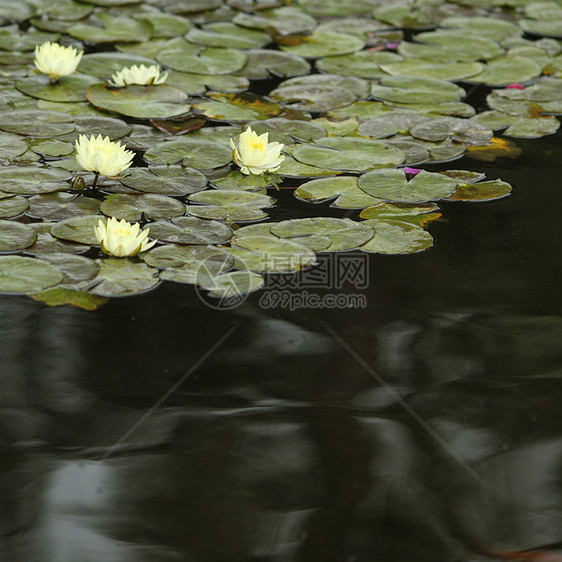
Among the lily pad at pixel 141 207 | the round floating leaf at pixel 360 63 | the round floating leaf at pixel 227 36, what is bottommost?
the lily pad at pixel 141 207

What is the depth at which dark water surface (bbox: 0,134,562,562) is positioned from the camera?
1.14 meters

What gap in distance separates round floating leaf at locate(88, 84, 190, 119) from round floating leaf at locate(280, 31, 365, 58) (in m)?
0.65

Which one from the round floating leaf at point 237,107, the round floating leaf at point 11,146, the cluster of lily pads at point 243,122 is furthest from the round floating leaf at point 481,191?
the round floating leaf at point 11,146

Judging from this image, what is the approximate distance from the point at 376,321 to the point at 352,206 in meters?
0.47

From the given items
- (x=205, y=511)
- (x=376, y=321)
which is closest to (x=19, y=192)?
(x=376, y=321)

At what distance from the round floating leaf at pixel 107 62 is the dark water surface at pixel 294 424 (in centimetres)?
132

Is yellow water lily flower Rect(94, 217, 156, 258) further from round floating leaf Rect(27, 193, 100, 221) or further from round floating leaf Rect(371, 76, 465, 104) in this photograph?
round floating leaf Rect(371, 76, 465, 104)

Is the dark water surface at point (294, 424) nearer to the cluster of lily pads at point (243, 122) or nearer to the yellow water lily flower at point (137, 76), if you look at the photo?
the cluster of lily pads at point (243, 122)

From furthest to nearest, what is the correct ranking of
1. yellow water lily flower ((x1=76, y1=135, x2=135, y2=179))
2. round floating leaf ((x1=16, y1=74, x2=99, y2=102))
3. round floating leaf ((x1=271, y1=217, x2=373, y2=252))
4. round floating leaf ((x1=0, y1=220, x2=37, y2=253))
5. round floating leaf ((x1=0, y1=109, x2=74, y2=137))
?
1. round floating leaf ((x1=16, y1=74, x2=99, y2=102))
2. round floating leaf ((x1=0, y1=109, x2=74, y2=137))
3. yellow water lily flower ((x1=76, y1=135, x2=135, y2=179))
4. round floating leaf ((x1=271, y1=217, x2=373, y2=252))
5. round floating leaf ((x1=0, y1=220, x2=37, y2=253))

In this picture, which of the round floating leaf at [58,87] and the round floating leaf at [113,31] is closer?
the round floating leaf at [58,87]

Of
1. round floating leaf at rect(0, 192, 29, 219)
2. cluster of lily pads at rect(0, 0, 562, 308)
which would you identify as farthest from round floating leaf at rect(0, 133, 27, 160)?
round floating leaf at rect(0, 192, 29, 219)

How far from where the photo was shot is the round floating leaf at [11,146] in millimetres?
2127

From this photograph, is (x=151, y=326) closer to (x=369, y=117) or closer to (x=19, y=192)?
(x=19, y=192)

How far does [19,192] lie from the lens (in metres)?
1.95
